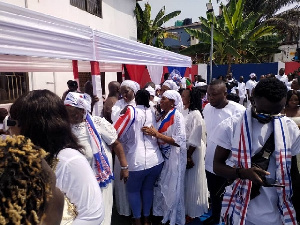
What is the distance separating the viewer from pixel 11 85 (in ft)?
19.5

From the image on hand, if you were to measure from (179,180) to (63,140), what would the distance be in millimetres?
2004

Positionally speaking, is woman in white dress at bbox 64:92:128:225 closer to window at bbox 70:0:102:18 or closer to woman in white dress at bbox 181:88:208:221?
woman in white dress at bbox 181:88:208:221

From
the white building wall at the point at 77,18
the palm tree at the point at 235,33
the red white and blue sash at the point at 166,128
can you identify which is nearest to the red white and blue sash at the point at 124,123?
the red white and blue sash at the point at 166,128

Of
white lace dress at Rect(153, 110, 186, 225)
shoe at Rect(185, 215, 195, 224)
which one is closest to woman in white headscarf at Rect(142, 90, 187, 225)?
white lace dress at Rect(153, 110, 186, 225)

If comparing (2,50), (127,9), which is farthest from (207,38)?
(2,50)

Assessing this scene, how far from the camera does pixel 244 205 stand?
165 centimetres

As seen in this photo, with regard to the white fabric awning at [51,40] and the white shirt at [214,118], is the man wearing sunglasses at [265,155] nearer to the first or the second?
the white shirt at [214,118]

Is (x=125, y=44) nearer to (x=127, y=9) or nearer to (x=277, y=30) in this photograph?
(x=127, y=9)

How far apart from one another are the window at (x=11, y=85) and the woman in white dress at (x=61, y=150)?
16.2ft

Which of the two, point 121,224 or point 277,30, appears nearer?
point 121,224

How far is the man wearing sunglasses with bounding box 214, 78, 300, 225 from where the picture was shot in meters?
1.61

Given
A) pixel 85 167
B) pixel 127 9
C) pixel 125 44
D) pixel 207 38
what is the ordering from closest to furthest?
1. pixel 85 167
2. pixel 125 44
3. pixel 127 9
4. pixel 207 38

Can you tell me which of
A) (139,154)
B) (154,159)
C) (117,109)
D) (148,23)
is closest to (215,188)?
(154,159)

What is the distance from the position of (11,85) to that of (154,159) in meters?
4.36
